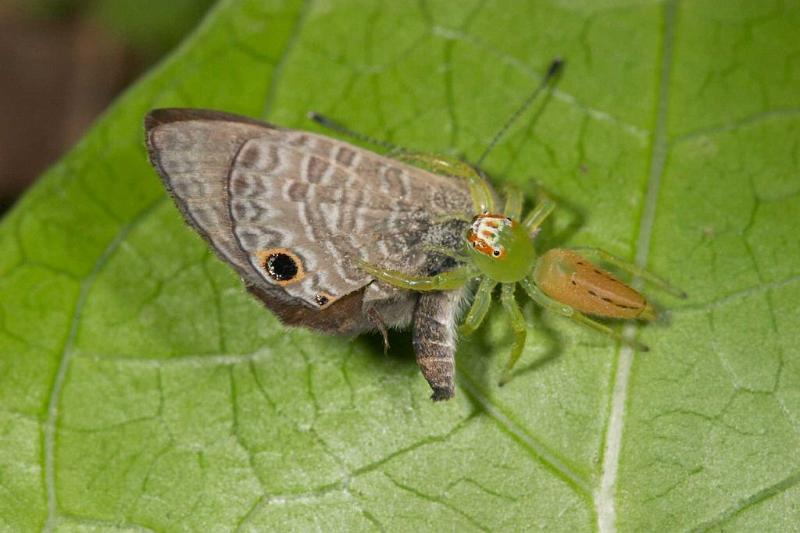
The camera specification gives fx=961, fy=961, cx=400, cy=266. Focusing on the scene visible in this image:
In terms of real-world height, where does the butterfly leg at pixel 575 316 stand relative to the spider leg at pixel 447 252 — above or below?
below

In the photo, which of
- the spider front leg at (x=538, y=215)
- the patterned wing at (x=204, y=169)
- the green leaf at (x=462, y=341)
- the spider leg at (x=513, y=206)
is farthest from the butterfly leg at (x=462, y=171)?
the patterned wing at (x=204, y=169)

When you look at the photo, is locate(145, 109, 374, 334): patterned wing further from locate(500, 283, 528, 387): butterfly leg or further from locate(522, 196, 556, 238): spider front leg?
locate(522, 196, 556, 238): spider front leg

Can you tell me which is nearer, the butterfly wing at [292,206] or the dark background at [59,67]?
the butterfly wing at [292,206]

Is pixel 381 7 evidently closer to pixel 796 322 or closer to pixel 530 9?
pixel 530 9

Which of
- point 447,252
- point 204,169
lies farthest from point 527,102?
point 204,169

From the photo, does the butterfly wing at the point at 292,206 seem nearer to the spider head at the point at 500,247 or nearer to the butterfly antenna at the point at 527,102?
the spider head at the point at 500,247

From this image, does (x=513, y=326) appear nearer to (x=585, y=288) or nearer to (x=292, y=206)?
(x=585, y=288)

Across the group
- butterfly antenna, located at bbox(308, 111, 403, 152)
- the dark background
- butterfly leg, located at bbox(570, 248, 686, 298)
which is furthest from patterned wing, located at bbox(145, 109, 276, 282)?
the dark background
